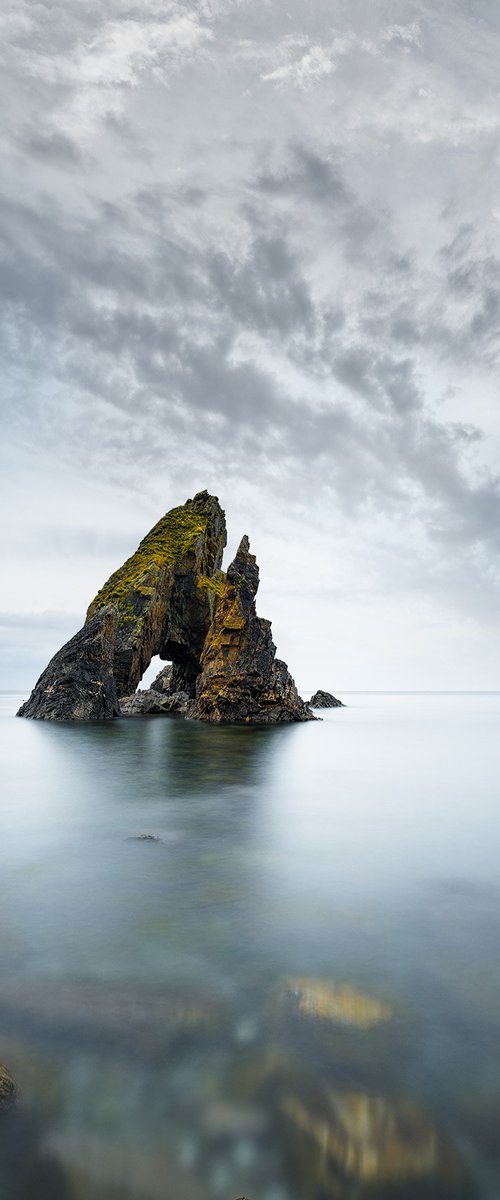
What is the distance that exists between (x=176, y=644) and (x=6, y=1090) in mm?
56759

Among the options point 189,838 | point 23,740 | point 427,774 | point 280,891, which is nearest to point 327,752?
point 427,774

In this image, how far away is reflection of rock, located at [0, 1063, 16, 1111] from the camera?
11.7ft

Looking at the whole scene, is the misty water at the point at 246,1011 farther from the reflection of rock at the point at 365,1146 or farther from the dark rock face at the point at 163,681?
the dark rock face at the point at 163,681

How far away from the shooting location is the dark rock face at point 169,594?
51156 millimetres

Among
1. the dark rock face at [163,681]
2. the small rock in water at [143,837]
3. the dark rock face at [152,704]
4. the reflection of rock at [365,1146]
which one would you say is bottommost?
the reflection of rock at [365,1146]

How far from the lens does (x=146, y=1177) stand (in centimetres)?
306

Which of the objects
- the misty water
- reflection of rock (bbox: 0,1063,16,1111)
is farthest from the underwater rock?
reflection of rock (bbox: 0,1063,16,1111)

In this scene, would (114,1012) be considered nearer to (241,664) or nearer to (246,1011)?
(246,1011)

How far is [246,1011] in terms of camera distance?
476 cm

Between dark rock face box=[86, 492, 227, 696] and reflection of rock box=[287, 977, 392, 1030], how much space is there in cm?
4581

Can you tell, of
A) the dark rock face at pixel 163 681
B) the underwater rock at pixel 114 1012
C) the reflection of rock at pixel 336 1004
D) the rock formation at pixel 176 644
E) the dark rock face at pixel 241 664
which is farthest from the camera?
the dark rock face at pixel 163 681

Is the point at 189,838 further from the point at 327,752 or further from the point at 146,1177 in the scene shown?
the point at 327,752

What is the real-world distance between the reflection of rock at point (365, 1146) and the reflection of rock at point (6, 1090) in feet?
5.76

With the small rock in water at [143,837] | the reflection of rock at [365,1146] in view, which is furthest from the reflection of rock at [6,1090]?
the small rock in water at [143,837]
